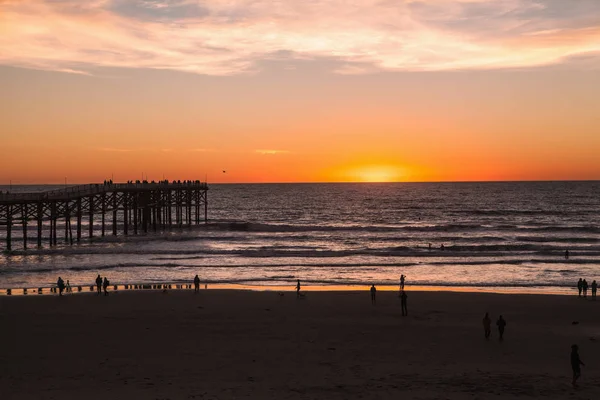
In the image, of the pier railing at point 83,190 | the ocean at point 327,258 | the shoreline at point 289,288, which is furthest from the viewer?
the pier railing at point 83,190

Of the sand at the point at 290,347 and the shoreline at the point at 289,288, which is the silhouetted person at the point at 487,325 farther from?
the shoreline at the point at 289,288

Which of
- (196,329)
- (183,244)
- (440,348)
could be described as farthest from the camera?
(183,244)

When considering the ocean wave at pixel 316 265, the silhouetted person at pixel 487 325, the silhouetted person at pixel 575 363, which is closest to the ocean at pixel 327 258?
the ocean wave at pixel 316 265

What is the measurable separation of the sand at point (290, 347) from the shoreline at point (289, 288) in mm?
2428

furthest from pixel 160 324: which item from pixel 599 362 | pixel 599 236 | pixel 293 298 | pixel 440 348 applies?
pixel 599 236

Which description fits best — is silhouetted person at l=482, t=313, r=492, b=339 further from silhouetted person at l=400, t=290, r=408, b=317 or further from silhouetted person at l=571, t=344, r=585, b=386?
silhouetted person at l=571, t=344, r=585, b=386

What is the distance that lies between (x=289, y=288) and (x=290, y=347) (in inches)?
476

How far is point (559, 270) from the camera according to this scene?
36344 millimetres

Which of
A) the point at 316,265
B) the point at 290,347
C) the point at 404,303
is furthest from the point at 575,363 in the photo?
the point at 316,265

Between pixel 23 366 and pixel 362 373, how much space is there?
9063 mm

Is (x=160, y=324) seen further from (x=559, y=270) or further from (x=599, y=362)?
(x=559, y=270)

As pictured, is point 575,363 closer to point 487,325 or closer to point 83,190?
A: point 487,325

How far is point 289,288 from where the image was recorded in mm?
29391

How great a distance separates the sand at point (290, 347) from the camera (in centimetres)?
1359
